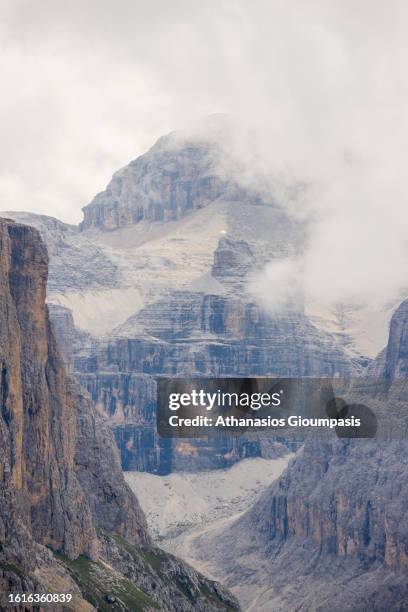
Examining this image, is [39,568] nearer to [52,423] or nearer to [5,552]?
[5,552]

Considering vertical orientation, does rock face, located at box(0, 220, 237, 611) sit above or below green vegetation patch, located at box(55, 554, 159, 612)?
above

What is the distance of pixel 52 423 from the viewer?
→ 595ft

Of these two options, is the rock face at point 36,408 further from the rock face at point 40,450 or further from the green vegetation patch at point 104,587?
the green vegetation patch at point 104,587

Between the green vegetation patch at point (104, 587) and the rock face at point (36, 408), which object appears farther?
the green vegetation patch at point (104, 587)

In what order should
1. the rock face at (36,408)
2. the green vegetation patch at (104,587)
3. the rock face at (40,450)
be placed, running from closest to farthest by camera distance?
the rock face at (40,450) < the rock face at (36,408) < the green vegetation patch at (104,587)

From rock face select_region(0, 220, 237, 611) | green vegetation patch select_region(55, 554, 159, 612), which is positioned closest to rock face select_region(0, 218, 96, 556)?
rock face select_region(0, 220, 237, 611)

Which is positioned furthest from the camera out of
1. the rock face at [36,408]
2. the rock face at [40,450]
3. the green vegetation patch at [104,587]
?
the green vegetation patch at [104,587]

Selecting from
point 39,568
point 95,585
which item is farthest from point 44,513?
point 39,568

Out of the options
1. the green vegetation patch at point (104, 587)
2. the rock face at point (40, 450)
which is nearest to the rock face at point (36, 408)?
the rock face at point (40, 450)

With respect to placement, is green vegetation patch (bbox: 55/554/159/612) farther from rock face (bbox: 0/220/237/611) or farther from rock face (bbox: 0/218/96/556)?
rock face (bbox: 0/218/96/556)

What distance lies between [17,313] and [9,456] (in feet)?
56.0

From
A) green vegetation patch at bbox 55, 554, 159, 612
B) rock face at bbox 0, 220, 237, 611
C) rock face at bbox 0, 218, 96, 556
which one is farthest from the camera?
green vegetation patch at bbox 55, 554, 159, 612

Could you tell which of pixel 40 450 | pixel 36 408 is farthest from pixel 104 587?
pixel 36 408

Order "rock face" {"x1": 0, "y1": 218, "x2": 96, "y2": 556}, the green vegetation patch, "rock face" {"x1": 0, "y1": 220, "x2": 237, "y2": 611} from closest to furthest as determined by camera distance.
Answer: "rock face" {"x1": 0, "y1": 220, "x2": 237, "y2": 611} → "rock face" {"x1": 0, "y1": 218, "x2": 96, "y2": 556} → the green vegetation patch
